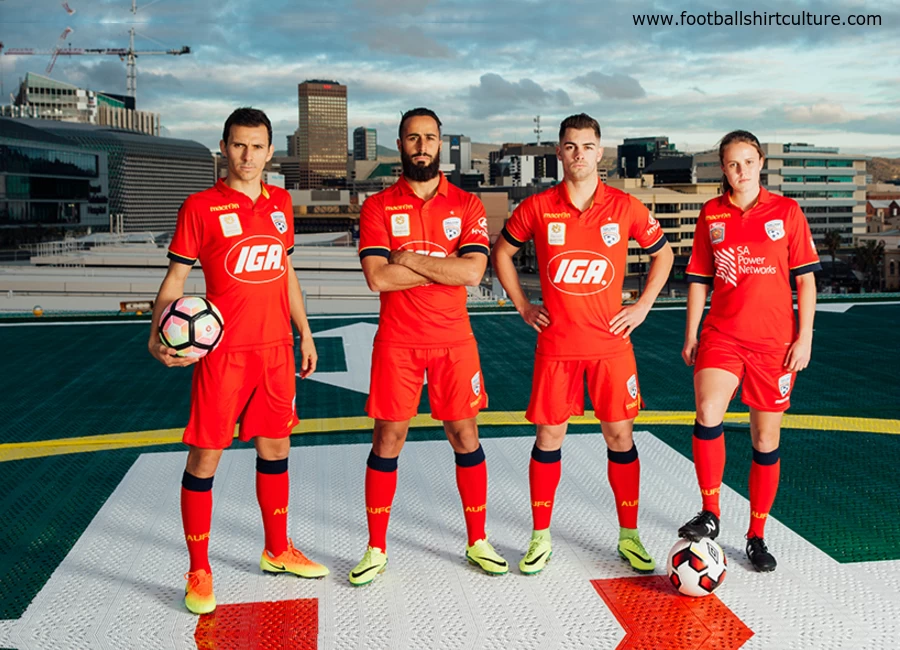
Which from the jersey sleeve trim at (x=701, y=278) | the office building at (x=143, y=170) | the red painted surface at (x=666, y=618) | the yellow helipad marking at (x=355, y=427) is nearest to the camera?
the red painted surface at (x=666, y=618)

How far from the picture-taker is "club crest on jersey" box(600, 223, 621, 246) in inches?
139

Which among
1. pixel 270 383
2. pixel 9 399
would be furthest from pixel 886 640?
pixel 9 399

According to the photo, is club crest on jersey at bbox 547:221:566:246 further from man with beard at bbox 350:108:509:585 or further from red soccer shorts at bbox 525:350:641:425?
red soccer shorts at bbox 525:350:641:425

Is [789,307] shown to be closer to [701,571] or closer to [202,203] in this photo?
[701,571]

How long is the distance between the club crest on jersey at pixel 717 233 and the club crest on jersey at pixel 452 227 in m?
1.12

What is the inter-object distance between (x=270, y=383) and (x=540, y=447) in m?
1.18

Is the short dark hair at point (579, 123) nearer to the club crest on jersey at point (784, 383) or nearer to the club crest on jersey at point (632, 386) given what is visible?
the club crest on jersey at point (632, 386)

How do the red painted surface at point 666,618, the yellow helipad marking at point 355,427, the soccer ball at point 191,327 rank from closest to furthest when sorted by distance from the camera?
the red painted surface at point 666,618 < the soccer ball at point 191,327 < the yellow helipad marking at point 355,427

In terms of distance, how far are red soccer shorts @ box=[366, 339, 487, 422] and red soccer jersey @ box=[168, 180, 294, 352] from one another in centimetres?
45

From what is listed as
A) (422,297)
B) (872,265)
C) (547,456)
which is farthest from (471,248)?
(872,265)

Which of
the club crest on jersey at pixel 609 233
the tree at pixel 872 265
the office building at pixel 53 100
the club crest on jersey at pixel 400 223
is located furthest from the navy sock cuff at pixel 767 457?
the office building at pixel 53 100

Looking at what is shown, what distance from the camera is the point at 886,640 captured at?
292 cm

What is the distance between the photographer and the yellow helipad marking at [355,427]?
541 centimetres

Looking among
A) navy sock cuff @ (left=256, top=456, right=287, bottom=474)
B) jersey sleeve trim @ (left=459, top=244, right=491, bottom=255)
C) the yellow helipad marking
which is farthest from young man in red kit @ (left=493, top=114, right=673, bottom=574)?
the yellow helipad marking
